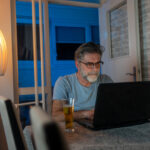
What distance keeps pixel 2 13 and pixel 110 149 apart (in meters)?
2.19

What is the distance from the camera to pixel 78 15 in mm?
5383

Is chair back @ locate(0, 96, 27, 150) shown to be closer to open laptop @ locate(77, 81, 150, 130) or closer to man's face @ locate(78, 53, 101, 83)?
open laptop @ locate(77, 81, 150, 130)

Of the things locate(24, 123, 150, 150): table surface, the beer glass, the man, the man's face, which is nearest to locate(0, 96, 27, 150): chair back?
locate(24, 123, 150, 150): table surface

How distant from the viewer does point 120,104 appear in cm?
96

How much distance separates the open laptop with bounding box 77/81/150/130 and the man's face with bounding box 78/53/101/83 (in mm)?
663

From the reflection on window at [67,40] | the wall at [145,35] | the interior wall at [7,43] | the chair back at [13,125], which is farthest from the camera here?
the reflection on window at [67,40]

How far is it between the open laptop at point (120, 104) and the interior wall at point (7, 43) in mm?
1599

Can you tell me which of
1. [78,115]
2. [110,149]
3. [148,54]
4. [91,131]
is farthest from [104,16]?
[110,149]

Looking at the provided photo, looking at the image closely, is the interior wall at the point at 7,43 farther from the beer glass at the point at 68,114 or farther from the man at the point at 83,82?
the beer glass at the point at 68,114

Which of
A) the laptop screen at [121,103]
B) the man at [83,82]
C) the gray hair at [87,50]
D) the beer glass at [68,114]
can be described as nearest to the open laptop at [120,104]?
the laptop screen at [121,103]

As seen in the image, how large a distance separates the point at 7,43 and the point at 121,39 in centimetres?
151

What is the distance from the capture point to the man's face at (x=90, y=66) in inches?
66.0

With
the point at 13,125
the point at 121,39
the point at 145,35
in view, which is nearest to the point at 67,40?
the point at 121,39

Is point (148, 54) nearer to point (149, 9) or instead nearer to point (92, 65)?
point (149, 9)
